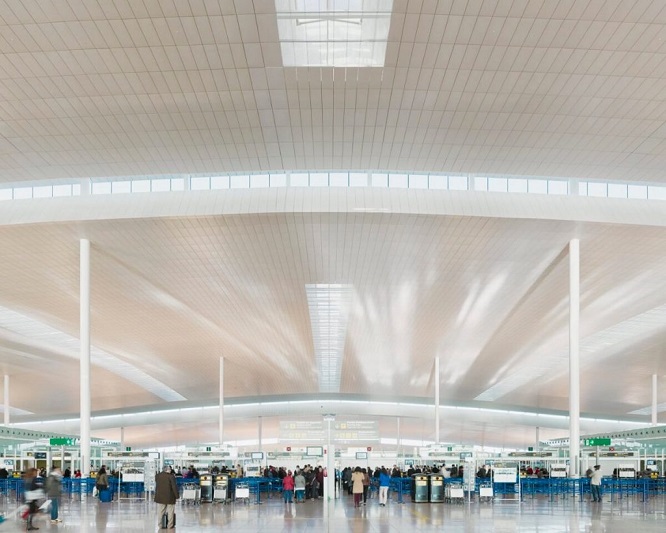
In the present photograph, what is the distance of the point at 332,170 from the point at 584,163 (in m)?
7.58

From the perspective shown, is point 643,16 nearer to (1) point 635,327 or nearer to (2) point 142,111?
(2) point 142,111

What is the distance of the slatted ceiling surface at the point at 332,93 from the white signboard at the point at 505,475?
1028 centimetres

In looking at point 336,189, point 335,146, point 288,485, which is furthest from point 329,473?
point 335,146

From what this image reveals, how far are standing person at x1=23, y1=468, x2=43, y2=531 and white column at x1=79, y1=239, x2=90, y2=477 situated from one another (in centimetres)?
954

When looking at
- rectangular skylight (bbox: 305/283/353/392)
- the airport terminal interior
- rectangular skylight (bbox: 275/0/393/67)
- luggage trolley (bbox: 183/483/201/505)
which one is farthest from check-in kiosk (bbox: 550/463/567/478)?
rectangular skylight (bbox: 275/0/393/67)

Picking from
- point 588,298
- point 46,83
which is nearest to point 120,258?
point 46,83

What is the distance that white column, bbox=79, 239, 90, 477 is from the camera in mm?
26844

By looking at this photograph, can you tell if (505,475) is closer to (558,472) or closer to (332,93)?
(558,472)

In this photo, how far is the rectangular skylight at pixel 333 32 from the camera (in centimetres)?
1752

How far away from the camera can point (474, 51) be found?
61.0 ft

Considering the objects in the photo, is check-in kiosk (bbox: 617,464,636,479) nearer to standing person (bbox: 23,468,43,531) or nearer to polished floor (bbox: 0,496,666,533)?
polished floor (bbox: 0,496,666,533)

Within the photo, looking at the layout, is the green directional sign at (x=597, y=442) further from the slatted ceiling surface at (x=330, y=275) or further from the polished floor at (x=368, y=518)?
the polished floor at (x=368, y=518)

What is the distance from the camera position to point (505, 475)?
96.4 ft

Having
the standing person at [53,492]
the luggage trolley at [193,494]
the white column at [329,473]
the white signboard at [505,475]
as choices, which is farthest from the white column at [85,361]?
the white signboard at [505,475]
